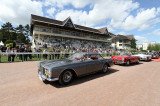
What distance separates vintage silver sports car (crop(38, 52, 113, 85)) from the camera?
355 centimetres

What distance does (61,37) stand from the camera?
29234 mm

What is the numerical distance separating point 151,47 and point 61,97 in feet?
195

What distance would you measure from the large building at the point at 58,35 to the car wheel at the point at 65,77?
21875 mm

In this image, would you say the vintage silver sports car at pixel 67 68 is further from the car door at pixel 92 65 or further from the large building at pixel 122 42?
the large building at pixel 122 42

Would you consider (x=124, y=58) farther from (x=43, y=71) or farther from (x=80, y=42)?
(x=80, y=42)

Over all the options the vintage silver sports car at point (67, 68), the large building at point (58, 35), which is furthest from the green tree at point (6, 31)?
the vintage silver sports car at point (67, 68)

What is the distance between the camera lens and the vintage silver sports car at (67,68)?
3.55 metres

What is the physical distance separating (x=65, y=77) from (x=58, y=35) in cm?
2559

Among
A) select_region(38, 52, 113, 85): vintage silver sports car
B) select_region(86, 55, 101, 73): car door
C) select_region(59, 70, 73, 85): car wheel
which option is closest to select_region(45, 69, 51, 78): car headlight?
select_region(38, 52, 113, 85): vintage silver sports car

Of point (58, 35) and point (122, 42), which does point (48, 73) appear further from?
point (122, 42)

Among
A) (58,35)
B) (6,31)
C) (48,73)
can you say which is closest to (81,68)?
(48,73)

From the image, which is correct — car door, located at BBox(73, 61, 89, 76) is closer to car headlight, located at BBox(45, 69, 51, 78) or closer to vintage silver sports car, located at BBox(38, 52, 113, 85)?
vintage silver sports car, located at BBox(38, 52, 113, 85)

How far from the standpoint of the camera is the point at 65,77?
12.8 feet

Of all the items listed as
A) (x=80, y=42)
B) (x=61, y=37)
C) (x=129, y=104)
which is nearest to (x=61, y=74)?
(x=129, y=104)
